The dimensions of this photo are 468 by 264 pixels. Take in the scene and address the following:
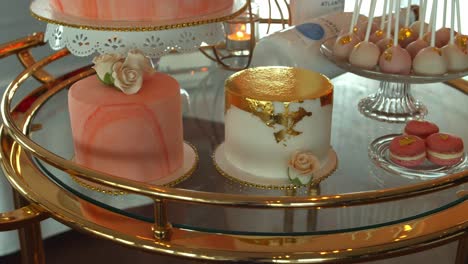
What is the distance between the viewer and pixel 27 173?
0.53 metres

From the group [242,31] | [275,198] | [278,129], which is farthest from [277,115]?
[242,31]

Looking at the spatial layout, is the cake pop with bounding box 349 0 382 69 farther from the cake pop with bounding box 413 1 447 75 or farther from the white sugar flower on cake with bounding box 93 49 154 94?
the white sugar flower on cake with bounding box 93 49 154 94

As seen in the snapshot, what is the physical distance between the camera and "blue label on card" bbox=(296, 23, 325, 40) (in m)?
0.72

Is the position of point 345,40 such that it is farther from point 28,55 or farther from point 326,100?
point 28,55

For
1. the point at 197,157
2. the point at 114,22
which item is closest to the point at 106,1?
the point at 114,22

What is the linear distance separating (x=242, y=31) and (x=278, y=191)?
0.36m

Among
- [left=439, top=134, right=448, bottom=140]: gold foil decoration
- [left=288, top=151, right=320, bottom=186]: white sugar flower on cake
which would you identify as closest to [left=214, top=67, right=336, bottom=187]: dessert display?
[left=288, top=151, right=320, bottom=186]: white sugar flower on cake

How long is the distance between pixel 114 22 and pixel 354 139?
26 centimetres

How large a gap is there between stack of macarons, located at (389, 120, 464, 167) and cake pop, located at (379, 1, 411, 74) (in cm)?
8

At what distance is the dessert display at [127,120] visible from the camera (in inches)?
20.0

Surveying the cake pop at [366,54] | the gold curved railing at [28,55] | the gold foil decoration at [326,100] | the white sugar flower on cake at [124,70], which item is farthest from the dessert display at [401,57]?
the gold curved railing at [28,55]

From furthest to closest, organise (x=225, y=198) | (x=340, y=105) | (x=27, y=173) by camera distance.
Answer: (x=340, y=105), (x=27, y=173), (x=225, y=198)

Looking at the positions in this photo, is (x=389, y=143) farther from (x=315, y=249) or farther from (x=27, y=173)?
(x=27, y=173)

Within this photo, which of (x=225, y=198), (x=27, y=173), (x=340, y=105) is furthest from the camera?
(x=340, y=105)
